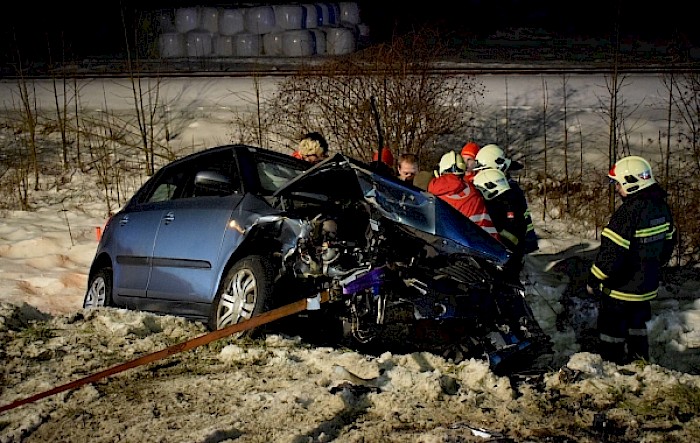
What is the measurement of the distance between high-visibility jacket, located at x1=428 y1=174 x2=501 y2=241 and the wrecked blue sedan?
1.22m

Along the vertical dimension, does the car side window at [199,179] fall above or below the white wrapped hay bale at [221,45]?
below


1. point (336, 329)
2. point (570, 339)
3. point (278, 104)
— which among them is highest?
point (278, 104)

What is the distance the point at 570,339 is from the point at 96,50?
28486 mm

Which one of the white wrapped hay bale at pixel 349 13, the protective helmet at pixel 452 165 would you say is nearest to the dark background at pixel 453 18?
the white wrapped hay bale at pixel 349 13

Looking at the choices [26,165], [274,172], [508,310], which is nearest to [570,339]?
[508,310]

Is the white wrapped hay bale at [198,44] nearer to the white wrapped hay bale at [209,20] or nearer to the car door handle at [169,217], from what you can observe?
the white wrapped hay bale at [209,20]

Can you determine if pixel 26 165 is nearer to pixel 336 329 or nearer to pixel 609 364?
pixel 336 329

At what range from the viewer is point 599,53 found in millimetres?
27797

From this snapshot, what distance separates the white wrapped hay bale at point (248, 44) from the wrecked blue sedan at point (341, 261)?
21994mm

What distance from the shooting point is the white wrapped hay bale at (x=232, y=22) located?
29.3 meters

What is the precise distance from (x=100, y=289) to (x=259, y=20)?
22.3 m

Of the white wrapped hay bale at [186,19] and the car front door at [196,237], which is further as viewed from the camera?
the white wrapped hay bale at [186,19]

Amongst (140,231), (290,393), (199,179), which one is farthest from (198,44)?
(290,393)

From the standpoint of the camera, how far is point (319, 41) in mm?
28453
